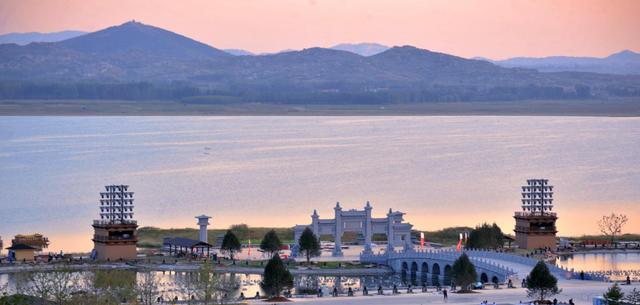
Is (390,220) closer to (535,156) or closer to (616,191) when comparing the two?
(616,191)

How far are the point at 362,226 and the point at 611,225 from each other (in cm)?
2411

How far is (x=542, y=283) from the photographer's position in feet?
181

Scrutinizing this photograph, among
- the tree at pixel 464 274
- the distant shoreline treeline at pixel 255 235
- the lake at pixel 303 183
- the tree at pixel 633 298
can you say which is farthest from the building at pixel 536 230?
the tree at pixel 633 298

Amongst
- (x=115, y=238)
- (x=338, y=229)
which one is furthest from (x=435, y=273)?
(x=115, y=238)

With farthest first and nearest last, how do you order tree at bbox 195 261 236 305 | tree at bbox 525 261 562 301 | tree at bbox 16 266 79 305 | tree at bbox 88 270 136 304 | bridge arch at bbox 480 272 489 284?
1. bridge arch at bbox 480 272 489 284
2. tree at bbox 525 261 562 301
3. tree at bbox 195 261 236 305
4. tree at bbox 88 270 136 304
5. tree at bbox 16 266 79 305

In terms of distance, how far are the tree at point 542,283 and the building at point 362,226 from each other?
22147 millimetres

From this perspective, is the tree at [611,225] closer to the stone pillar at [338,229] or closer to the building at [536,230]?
the building at [536,230]

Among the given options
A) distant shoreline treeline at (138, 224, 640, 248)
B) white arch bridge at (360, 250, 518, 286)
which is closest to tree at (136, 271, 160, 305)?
white arch bridge at (360, 250, 518, 286)

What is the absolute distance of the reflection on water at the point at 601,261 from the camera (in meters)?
71.6

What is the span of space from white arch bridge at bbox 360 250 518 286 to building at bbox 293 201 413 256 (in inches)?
136

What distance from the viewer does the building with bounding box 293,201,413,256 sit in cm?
7825

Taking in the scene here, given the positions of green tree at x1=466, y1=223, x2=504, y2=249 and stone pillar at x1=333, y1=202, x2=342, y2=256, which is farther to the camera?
stone pillar at x1=333, y1=202, x2=342, y2=256

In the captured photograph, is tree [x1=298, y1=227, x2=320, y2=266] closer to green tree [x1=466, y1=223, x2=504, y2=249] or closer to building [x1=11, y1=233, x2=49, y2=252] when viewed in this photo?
green tree [x1=466, y1=223, x2=504, y2=249]

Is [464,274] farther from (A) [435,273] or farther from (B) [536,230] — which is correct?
(B) [536,230]
